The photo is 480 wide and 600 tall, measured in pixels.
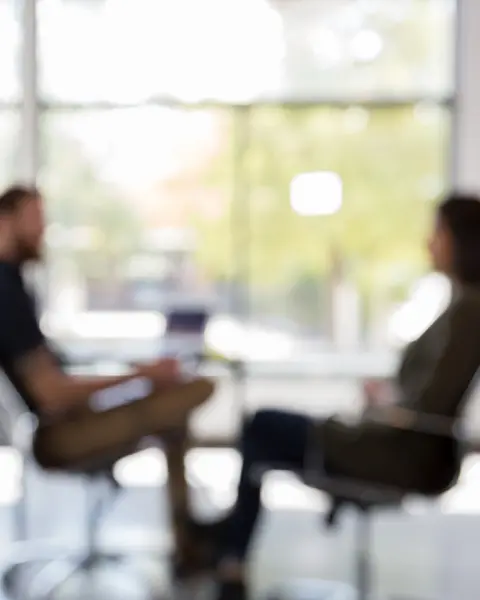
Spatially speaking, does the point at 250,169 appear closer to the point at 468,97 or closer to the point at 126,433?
the point at 468,97

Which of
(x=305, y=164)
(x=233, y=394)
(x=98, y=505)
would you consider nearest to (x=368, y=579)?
(x=98, y=505)

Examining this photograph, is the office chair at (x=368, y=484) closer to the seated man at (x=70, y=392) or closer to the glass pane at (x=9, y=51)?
the seated man at (x=70, y=392)

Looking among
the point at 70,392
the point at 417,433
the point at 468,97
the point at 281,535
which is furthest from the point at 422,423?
the point at 468,97

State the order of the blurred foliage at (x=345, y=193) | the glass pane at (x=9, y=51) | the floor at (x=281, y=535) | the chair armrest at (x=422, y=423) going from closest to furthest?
the chair armrest at (x=422, y=423), the floor at (x=281, y=535), the glass pane at (x=9, y=51), the blurred foliage at (x=345, y=193)

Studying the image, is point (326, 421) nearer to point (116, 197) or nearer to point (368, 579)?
point (368, 579)

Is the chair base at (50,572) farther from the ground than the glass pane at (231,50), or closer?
closer

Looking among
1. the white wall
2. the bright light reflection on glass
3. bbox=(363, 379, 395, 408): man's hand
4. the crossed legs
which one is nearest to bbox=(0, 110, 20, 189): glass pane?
the bright light reflection on glass

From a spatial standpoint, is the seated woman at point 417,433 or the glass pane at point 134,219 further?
the glass pane at point 134,219

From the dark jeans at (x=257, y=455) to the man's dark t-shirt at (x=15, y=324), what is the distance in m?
0.69

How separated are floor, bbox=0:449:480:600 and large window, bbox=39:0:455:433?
3.56 feet

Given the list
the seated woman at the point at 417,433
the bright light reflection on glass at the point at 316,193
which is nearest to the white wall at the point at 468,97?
the bright light reflection on glass at the point at 316,193

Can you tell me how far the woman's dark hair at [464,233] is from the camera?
2588mm

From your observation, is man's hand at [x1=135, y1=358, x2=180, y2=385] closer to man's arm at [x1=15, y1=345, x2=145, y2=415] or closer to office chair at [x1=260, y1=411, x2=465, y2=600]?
man's arm at [x1=15, y1=345, x2=145, y2=415]

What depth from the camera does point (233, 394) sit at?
5316mm
